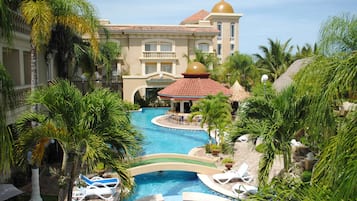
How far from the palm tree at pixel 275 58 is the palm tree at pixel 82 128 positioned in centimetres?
2897

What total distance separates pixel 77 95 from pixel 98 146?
1498mm

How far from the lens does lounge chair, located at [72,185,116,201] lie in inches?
453

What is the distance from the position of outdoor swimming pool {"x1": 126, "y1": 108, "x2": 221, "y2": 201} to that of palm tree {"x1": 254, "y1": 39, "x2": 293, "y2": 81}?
40.5ft

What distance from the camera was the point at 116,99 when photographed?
8.74 meters

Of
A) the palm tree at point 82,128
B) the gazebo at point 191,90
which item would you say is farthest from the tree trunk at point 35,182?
the gazebo at point 191,90

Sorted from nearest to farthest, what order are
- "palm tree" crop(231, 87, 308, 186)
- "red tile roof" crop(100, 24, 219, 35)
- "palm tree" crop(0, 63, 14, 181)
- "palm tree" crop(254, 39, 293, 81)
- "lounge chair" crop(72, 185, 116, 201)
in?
"palm tree" crop(0, 63, 14, 181) → "palm tree" crop(231, 87, 308, 186) → "lounge chair" crop(72, 185, 116, 201) → "palm tree" crop(254, 39, 293, 81) → "red tile roof" crop(100, 24, 219, 35)

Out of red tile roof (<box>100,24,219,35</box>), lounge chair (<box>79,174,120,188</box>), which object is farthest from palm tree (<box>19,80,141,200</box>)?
red tile roof (<box>100,24,219,35</box>)

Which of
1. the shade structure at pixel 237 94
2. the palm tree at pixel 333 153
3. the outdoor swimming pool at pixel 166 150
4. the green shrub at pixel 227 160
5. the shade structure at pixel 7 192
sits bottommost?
the outdoor swimming pool at pixel 166 150

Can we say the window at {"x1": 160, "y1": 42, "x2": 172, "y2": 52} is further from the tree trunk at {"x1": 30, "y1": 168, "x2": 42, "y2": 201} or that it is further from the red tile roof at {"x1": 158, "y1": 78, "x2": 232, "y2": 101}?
the tree trunk at {"x1": 30, "y1": 168, "x2": 42, "y2": 201}

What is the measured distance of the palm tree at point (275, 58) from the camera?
1377 inches

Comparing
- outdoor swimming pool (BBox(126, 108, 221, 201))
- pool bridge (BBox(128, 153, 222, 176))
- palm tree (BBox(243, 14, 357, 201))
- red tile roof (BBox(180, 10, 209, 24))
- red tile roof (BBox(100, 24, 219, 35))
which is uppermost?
red tile roof (BBox(180, 10, 209, 24))

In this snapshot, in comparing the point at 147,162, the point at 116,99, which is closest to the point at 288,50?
the point at 147,162

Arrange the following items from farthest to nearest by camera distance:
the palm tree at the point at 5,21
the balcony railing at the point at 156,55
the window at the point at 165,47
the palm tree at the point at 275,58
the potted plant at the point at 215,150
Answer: the window at the point at 165,47
the balcony railing at the point at 156,55
the palm tree at the point at 275,58
the potted plant at the point at 215,150
the palm tree at the point at 5,21

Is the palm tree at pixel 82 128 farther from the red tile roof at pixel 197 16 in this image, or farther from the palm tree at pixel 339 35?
the red tile roof at pixel 197 16
